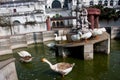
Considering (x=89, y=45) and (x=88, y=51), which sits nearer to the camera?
(x=89, y=45)

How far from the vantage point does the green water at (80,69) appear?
14.8m

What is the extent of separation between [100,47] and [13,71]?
Answer: 1015cm

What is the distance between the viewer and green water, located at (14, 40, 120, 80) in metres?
14.8

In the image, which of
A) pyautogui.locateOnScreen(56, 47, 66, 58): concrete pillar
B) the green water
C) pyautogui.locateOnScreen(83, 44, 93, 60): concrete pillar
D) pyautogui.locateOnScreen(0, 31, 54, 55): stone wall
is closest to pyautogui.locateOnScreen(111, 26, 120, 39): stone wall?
the green water

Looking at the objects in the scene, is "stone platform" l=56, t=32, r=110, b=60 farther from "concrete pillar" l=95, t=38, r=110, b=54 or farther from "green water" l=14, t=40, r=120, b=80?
"green water" l=14, t=40, r=120, b=80

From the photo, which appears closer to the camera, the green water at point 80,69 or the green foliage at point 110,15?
the green water at point 80,69

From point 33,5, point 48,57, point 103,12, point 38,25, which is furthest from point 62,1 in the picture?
point 48,57

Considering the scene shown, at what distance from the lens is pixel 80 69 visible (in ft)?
53.7

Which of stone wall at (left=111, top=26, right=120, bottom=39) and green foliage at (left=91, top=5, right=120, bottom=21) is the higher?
green foliage at (left=91, top=5, right=120, bottom=21)

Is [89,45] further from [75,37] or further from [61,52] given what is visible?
[61,52]

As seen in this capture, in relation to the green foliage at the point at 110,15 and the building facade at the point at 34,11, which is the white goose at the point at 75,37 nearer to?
the building facade at the point at 34,11

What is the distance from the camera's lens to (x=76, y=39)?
18.2m

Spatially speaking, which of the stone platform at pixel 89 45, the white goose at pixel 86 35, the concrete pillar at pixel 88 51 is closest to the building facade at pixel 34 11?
the stone platform at pixel 89 45

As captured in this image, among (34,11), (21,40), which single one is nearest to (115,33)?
(21,40)
